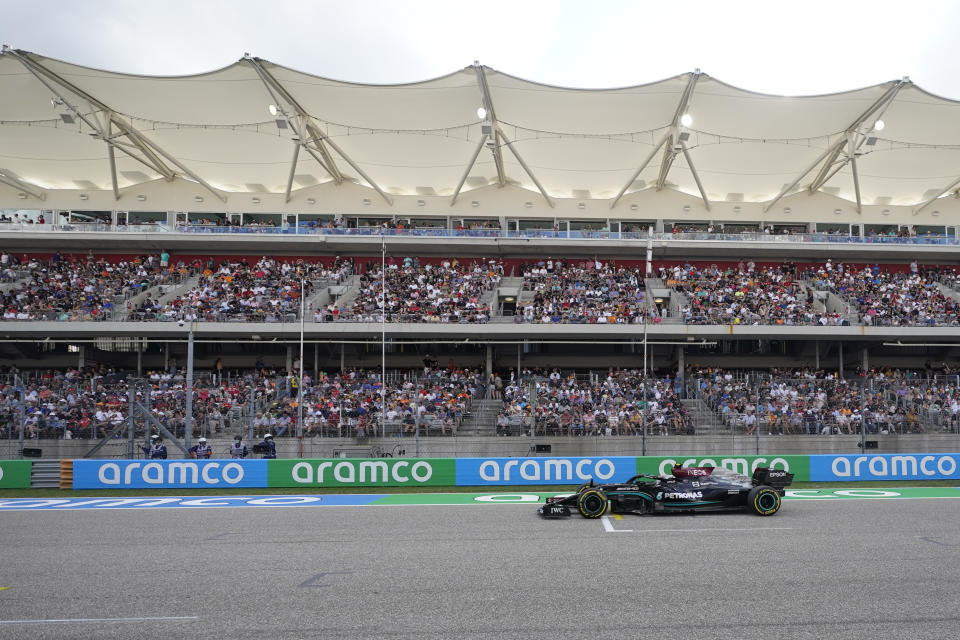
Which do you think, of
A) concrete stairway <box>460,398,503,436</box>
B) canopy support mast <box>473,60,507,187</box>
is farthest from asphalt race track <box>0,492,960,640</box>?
canopy support mast <box>473,60,507,187</box>

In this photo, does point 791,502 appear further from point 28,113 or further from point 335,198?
point 28,113

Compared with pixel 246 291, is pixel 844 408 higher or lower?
lower

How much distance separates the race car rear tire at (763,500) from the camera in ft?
46.3

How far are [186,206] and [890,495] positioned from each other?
33.7 m

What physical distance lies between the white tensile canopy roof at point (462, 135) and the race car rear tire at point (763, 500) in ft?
63.6

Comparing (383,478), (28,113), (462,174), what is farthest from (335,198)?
(383,478)

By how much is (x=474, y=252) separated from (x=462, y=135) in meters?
6.28

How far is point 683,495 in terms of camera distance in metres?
14.3

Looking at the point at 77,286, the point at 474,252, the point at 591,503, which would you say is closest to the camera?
the point at 591,503

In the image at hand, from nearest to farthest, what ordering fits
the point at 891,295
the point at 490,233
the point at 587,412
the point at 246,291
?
the point at 587,412
the point at 246,291
the point at 891,295
the point at 490,233

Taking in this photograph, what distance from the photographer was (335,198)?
129 ft

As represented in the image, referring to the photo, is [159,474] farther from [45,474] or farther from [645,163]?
[645,163]

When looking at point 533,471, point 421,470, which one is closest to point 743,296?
point 533,471

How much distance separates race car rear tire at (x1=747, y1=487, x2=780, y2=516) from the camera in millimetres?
14117
